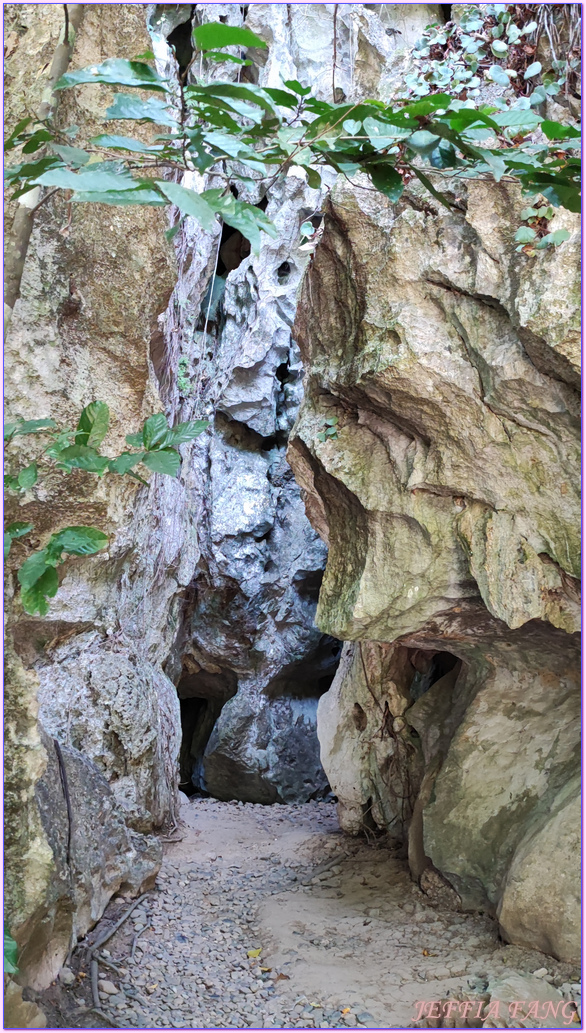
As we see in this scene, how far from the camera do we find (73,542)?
2062 mm

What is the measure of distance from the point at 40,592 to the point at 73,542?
6.4 inches

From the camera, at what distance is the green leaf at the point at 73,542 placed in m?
2.04

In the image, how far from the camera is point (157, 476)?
20.2ft

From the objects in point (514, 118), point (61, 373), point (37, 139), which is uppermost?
point (514, 118)

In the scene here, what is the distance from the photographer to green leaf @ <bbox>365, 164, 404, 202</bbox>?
2193 millimetres

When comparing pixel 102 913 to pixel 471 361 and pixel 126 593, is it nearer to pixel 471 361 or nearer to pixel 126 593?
pixel 126 593

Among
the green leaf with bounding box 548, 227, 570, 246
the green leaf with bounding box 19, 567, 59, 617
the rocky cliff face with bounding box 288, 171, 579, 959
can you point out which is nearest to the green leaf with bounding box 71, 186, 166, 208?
the green leaf with bounding box 19, 567, 59, 617

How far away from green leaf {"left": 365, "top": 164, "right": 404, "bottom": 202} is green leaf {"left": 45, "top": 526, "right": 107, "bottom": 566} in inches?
51.7

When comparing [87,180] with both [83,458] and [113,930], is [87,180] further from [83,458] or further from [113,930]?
[113,930]

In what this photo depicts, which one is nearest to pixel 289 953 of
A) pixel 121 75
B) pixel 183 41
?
pixel 121 75

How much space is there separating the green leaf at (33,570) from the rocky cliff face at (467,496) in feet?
6.99

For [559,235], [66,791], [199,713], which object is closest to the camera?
[559,235]

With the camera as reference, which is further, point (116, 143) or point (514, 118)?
point (514, 118)

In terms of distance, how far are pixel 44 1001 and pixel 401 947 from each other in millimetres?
2085
